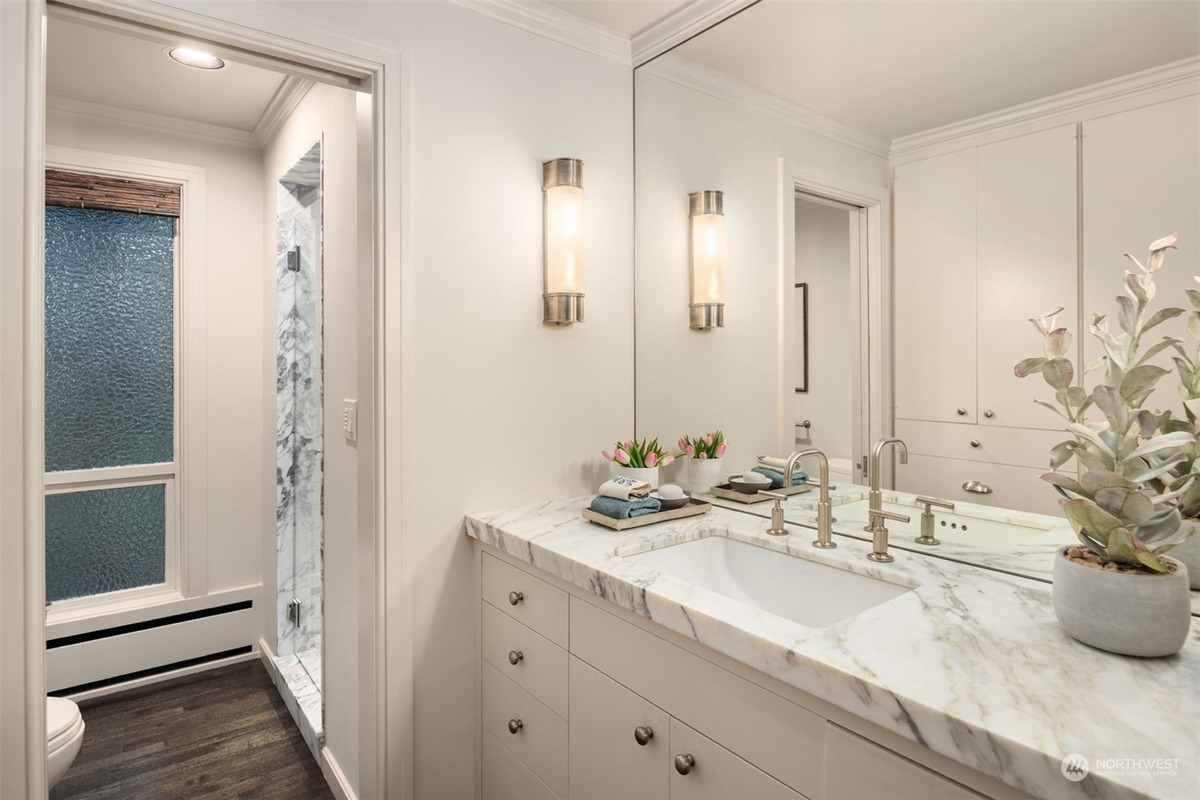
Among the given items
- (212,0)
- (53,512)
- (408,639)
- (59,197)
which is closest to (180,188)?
(59,197)

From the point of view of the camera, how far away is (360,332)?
177 cm

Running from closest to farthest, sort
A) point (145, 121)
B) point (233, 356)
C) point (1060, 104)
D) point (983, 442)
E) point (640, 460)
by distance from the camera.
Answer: point (1060, 104)
point (983, 442)
point (640, 460)
point (145, 121)
point (233, 356)

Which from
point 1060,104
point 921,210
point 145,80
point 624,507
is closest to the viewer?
point 1060,104

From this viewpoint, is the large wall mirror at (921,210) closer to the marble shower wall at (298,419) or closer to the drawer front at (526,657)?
the drawer front at (526,657)

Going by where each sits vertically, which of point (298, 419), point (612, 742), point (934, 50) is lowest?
A: point (612, 742)

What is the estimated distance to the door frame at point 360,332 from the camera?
1.26 meters

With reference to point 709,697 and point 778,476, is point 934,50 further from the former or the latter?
point 709,697

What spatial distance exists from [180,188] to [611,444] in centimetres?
232

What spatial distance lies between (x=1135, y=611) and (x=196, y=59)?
2.92 m

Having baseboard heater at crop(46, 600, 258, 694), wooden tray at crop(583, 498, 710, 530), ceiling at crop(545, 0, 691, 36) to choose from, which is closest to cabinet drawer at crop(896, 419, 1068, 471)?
wooden tray at crop(583, 498, 710, 530)

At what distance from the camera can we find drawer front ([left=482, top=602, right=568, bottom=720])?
4.91 feet

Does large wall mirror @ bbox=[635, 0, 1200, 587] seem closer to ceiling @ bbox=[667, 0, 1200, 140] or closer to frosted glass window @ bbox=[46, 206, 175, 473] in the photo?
ceiling @ bbox=[667, 0, 1200, 140]

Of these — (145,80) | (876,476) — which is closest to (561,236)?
(876,476)

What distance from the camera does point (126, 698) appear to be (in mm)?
2695
